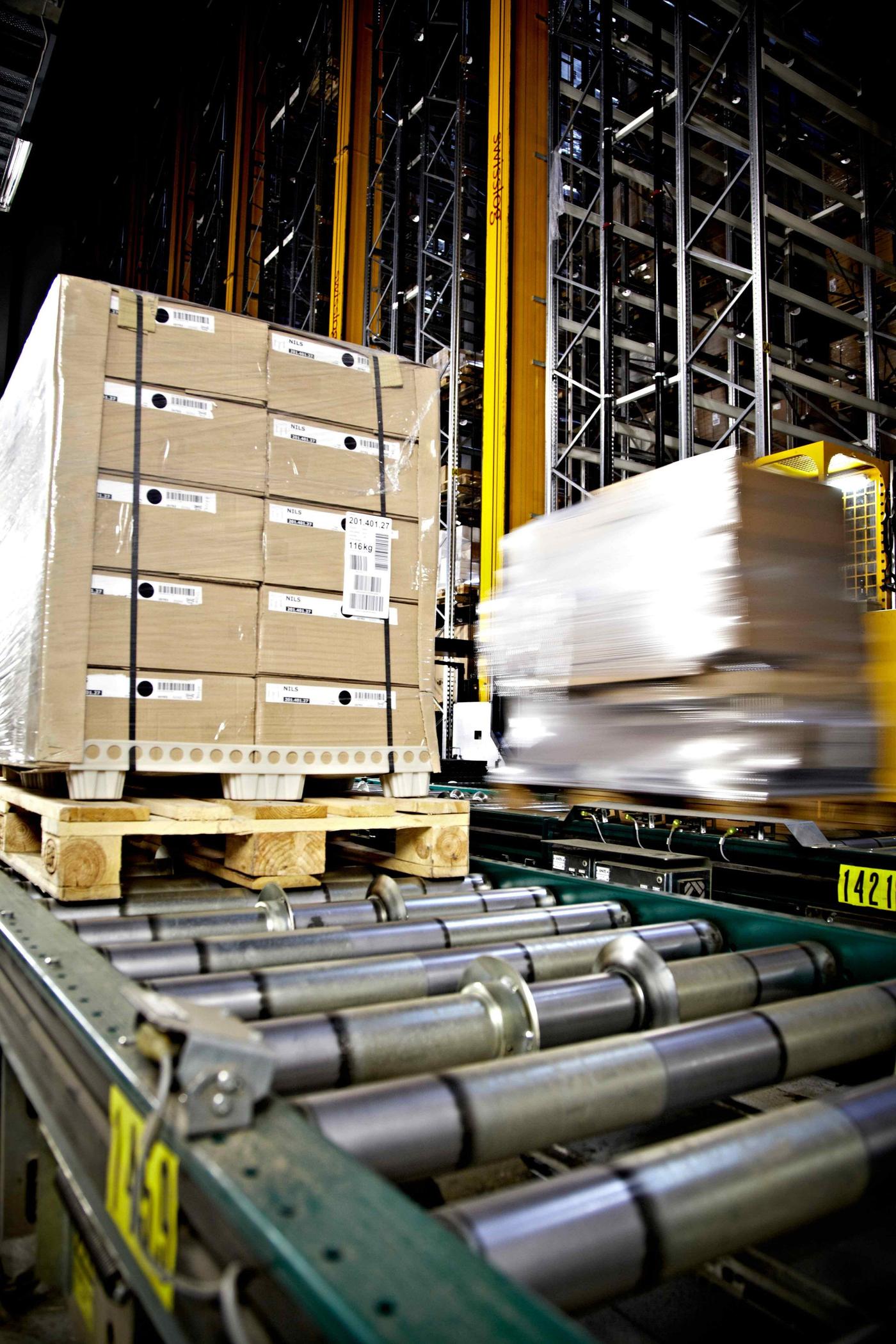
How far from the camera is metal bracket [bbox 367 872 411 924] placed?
2.12 meters

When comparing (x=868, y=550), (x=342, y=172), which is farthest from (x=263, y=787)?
(x=342, y=172)

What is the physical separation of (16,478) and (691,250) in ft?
16.6

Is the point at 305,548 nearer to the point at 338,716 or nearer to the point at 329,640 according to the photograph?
the point at 329,640

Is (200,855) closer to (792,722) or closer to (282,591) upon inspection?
(282,591)

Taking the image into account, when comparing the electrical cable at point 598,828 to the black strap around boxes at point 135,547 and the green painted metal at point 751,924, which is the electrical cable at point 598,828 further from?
the black strap around boxes at point 135,547

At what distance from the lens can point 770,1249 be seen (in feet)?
4.16

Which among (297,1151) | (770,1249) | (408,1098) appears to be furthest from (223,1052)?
(770,1249)

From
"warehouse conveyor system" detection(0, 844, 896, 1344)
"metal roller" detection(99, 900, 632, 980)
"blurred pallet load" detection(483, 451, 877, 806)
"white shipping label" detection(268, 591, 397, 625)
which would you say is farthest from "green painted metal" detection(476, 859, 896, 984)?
"white shipping label" detection(268, 591, 397, 625)

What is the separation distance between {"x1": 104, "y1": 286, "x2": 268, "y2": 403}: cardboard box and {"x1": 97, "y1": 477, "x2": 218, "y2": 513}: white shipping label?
277 millimetres

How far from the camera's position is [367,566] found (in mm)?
2588

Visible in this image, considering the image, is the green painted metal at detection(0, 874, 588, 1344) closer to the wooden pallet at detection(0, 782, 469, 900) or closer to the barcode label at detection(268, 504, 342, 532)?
the wooden pallet at detection(0, 782, 469, 900)

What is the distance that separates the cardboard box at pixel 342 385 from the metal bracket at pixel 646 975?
1.69 meters

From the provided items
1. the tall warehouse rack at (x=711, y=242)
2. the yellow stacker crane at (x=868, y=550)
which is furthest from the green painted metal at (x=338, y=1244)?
the tall warehouse rack at (x=711, y=242)

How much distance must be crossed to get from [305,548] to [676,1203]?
1.92 m
